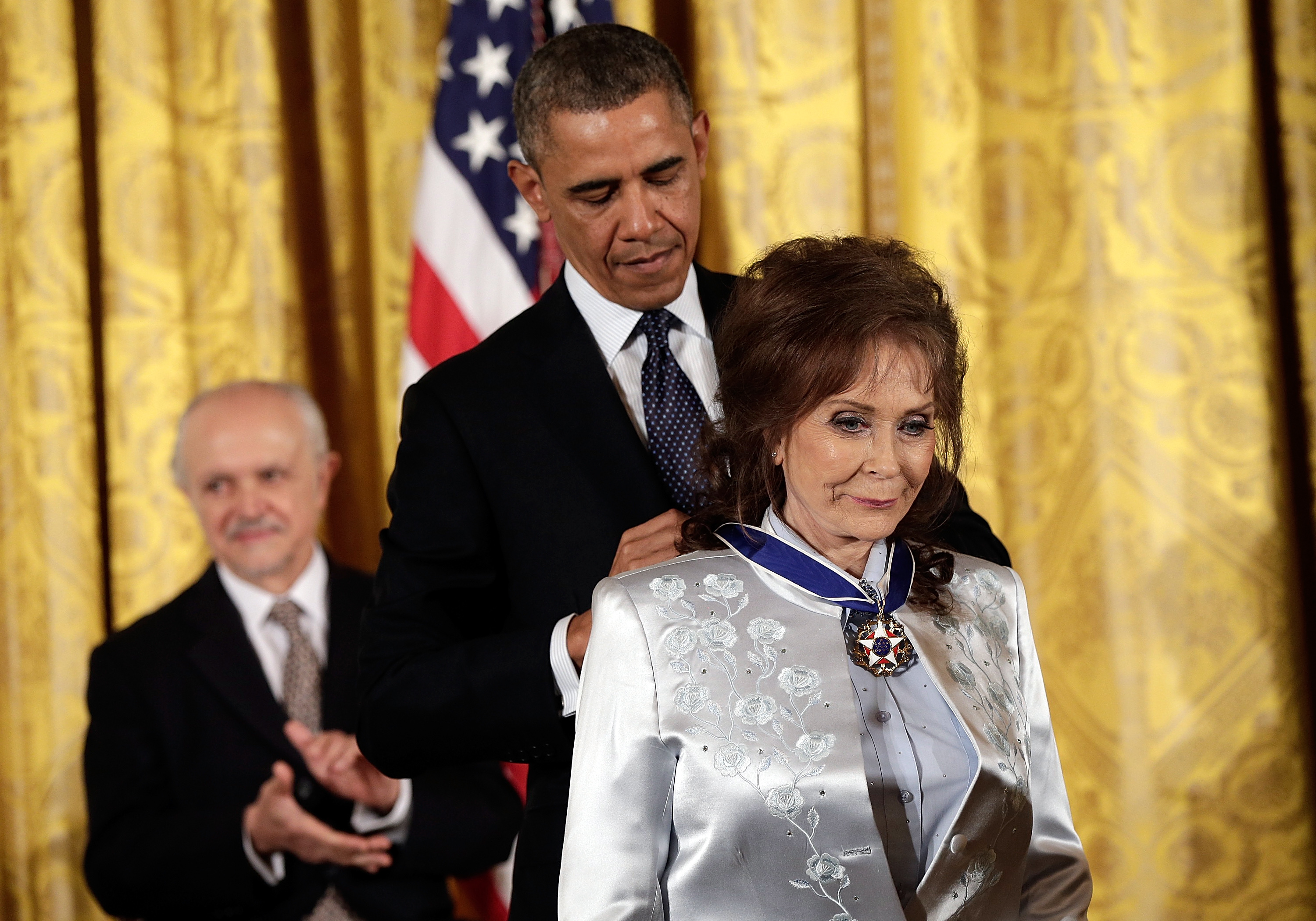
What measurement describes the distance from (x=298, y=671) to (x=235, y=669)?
131mm

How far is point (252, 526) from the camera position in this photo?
2805 millimetres

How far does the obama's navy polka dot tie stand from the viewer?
1.67 m

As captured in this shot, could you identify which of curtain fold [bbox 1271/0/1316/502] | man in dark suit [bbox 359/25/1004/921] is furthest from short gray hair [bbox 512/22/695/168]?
curtain fold [bbox 1271/0/1316/502]

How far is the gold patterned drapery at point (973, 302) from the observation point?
10.1 feet

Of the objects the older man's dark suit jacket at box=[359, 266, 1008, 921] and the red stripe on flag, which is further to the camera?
the red stripe on flag

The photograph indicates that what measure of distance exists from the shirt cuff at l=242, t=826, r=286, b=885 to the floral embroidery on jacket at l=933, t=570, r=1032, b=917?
5.33ft

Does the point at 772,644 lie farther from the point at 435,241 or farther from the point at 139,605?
the point at 139,605

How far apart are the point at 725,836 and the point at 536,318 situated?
2.68 ft

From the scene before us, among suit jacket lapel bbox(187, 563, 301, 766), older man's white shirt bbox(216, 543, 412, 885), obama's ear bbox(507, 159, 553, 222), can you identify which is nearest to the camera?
obama's ear bbox(507, 159, 553, 222)

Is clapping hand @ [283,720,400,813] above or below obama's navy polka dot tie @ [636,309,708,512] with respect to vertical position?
below

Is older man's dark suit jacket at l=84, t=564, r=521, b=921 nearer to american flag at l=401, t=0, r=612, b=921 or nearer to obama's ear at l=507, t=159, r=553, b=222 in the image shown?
american flag at l=401, t=0, r=612, b=921

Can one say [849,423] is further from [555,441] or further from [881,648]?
[555,441]

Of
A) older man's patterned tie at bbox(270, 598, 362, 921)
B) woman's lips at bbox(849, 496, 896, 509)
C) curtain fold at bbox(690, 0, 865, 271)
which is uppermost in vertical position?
curtain fold at bbox(690, 0, 865, 271)

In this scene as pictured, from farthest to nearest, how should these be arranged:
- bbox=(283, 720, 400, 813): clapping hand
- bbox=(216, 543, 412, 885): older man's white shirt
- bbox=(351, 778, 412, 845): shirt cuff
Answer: bbox=(216, 543, 412, 885): older man's white shirt < bbox=(351, 778, 412, 845): shirt cuff < bbox=(283, 720, 400, 813): clapping hand
